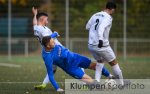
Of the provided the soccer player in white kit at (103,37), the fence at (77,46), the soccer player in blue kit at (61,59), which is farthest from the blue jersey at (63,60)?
the fence at (77,46)

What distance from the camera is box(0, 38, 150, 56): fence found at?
1330 inches

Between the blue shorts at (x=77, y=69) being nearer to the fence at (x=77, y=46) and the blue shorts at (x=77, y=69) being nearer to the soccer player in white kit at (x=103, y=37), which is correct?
the soccer player in white kit at (x=103, y=37)

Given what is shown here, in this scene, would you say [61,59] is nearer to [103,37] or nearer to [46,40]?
[46,40]

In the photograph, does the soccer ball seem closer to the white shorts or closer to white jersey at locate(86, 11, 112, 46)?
the white shorts

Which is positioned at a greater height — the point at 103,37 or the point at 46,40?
the point at 46,40

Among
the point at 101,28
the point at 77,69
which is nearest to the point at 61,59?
the point at 77,69

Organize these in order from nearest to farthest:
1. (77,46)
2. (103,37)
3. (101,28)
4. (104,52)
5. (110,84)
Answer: (110,84), (101,28), (103,37), (104,52), (77,46)

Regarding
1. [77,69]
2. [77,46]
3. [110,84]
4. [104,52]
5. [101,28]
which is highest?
[101,28]

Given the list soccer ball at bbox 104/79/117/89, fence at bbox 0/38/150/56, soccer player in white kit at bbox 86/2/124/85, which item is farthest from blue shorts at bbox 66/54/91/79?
fence at bbox 0/38/150/56

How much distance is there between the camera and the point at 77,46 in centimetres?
3397

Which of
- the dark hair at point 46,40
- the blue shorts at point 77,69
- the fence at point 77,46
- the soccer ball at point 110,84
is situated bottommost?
the fence at point 77,46

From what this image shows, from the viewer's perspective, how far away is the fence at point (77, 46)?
3378 cm

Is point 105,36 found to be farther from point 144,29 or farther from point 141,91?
point 144,29

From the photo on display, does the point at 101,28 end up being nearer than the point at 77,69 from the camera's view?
No
